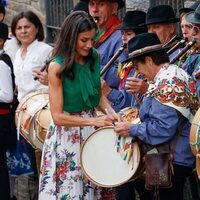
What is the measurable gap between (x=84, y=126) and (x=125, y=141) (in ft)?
1.36

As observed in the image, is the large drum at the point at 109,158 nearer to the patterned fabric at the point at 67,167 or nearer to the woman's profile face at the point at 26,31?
the patterned fabric at the point at 67,167

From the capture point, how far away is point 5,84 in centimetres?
741

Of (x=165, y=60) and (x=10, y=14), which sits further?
(x=10, y=14)

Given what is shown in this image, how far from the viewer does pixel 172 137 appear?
17.8ft

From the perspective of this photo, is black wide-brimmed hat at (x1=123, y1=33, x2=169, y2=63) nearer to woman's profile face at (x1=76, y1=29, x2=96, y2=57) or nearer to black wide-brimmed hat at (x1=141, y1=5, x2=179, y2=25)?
woman's profile face at (x1=76, y1=29, x2=96, y2=57)

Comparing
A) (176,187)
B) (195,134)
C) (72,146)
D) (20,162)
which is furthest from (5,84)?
(195,134)

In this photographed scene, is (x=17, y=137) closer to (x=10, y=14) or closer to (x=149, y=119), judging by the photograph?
(x=149, y=119)

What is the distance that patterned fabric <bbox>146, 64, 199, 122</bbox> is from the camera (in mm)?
5367

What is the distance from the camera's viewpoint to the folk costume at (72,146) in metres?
5.95

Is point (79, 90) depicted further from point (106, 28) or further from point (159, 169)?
point (106, 28)

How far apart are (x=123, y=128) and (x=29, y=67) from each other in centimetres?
193

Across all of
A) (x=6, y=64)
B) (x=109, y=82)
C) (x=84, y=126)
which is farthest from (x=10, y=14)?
(x=84, y=126)

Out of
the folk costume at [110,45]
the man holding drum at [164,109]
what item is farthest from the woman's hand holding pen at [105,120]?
the folk costume at [110,45]

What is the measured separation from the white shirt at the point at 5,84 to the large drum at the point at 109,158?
1.74 m
